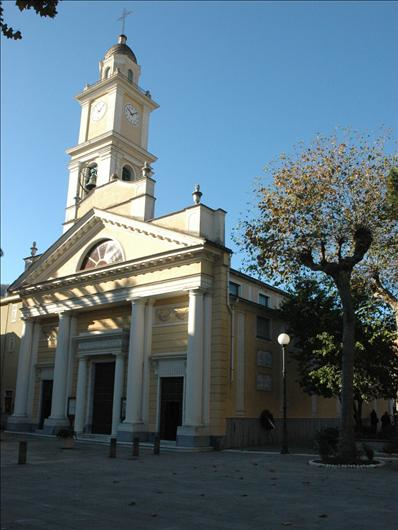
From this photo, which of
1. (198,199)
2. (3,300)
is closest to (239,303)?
(198,199)

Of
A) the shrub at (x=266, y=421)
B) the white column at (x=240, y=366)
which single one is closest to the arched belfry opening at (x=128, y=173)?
the white column at (x=240, y=366)

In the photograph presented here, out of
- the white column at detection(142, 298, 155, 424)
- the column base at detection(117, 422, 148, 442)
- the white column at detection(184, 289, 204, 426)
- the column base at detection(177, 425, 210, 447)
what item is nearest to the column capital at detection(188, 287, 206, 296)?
the white column at detection(184, 289, 204, 426)

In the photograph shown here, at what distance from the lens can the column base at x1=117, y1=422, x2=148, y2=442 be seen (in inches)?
914

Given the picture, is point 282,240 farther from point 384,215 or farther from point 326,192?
point 384,215

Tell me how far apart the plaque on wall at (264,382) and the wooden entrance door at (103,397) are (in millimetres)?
7165

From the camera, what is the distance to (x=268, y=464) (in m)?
16.2

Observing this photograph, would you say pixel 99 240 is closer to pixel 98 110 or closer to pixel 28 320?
pixel 28 320

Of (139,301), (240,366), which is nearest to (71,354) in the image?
(139,301)

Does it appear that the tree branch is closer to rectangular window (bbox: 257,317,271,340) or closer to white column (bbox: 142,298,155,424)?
rectangular window (bbox: 257,317,271,340)

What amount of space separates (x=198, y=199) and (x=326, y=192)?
291 inches

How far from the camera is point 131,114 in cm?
3981

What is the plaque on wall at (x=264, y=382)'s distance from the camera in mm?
25413

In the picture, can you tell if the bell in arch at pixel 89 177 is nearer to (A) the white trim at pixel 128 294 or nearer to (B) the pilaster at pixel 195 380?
(A) the white trim at pixel 128 294

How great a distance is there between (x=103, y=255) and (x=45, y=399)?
9339mm
